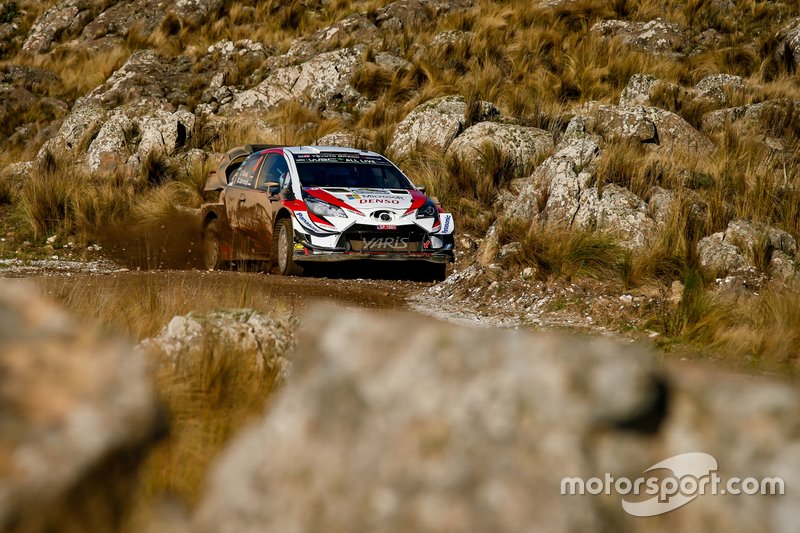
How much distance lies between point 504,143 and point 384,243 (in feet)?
20.6

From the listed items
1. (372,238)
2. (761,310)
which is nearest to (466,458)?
(761,310)

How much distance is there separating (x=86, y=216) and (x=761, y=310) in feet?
38.6

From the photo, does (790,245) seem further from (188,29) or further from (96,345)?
(188,29)

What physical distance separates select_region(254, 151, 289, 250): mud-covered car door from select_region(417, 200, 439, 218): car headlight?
173 cm

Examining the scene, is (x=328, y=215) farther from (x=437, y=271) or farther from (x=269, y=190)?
(x=437, y=271)

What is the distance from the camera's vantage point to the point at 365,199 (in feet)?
40.3

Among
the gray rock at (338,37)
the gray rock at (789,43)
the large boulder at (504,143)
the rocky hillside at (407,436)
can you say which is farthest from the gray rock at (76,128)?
the rocky hillside at (407,436)

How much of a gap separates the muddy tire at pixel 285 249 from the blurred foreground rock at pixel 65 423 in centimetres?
919

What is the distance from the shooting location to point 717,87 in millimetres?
20797

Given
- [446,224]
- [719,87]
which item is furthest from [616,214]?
[719,87]

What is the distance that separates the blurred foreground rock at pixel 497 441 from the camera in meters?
2.60

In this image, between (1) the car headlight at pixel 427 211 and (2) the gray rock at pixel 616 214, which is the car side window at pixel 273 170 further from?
(2) the gray rock at pixel 616 214

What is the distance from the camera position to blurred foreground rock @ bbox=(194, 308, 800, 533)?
8.53 feet

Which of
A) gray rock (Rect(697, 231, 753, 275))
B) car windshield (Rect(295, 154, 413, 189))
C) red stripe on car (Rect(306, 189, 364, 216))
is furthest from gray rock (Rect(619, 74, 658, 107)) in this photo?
red stripe on car (Rect(306, 189, 364, 216))
